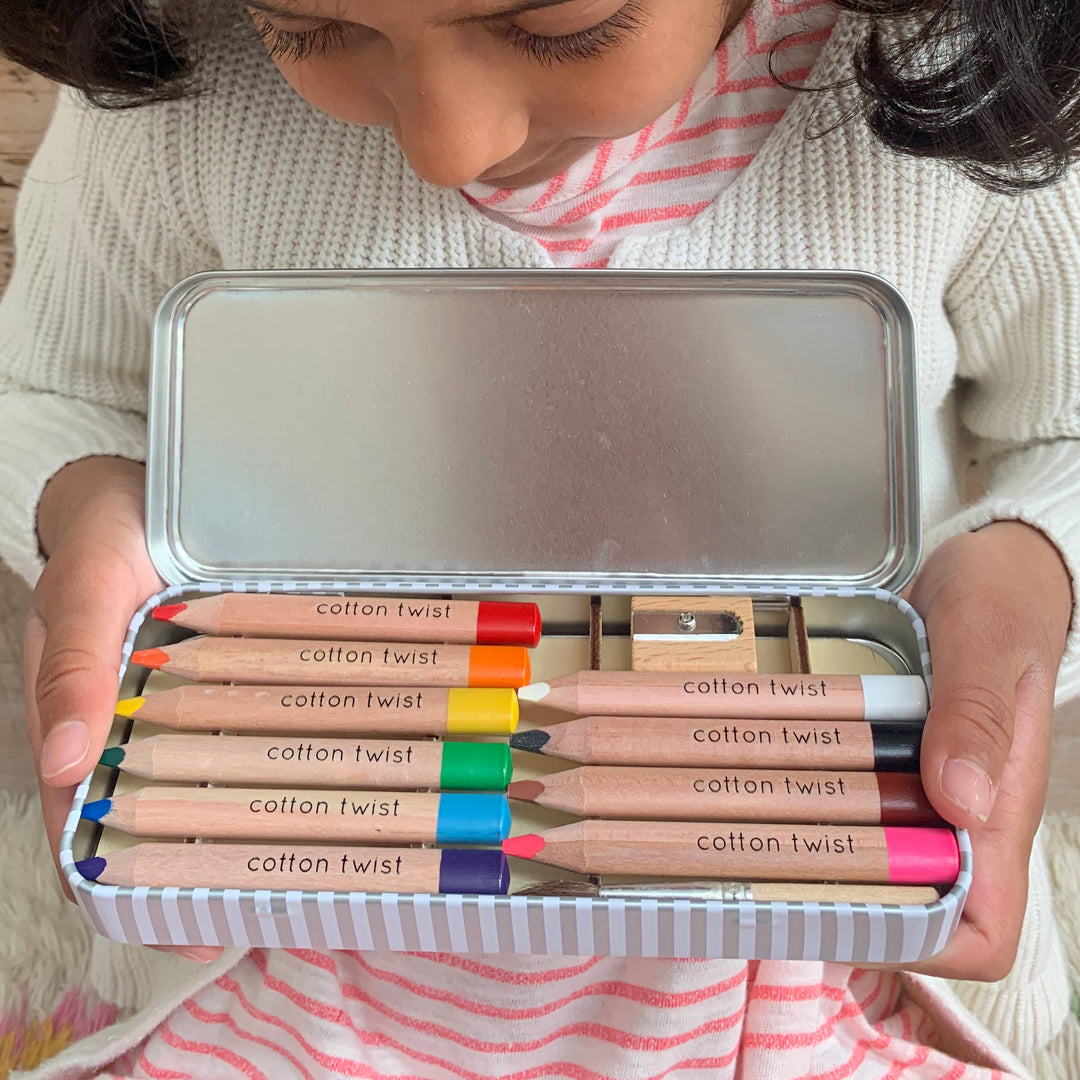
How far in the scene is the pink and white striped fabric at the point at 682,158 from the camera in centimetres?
40

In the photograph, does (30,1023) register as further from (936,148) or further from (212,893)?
(936,148)

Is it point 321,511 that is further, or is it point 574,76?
point 321,511

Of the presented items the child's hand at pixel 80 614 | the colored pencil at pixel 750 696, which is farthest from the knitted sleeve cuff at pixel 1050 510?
the child's hand at pixel 80 614

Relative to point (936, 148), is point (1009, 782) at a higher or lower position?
lower

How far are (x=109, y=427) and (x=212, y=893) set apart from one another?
280 millimetres

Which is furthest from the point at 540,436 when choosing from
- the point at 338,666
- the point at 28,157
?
the point at 28,157

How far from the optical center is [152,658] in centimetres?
35

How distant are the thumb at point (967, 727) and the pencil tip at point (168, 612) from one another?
9.8 inches

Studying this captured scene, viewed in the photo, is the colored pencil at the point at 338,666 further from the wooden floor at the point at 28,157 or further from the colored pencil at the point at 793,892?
the wooden floor at the point at 28,157

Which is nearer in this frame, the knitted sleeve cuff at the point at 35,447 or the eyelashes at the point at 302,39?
the eyelashes at the point at 302,39

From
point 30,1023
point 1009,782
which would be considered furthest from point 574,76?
point 30,1023

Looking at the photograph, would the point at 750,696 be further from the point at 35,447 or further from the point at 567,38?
the point at 35,447

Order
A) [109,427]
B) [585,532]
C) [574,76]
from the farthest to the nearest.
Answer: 1. [109,427]
2. [585,532]
3. [574,76]

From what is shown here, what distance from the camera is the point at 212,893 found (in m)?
0.28
